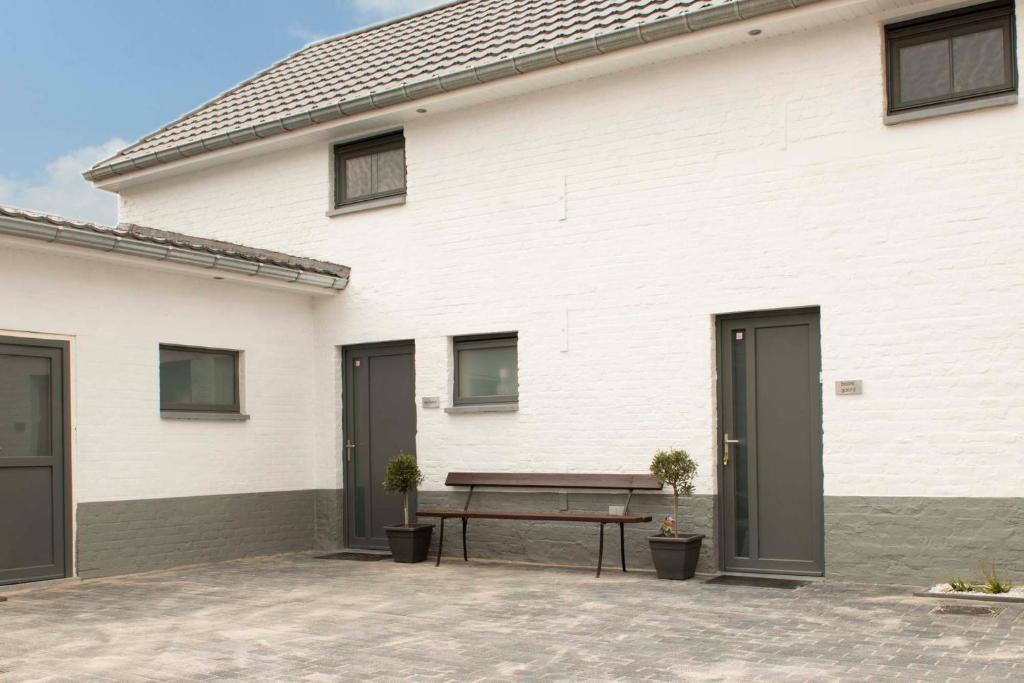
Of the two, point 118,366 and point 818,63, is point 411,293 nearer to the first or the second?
point 118,366

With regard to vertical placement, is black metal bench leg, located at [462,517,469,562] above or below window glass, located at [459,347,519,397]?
below

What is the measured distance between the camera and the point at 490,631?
724 cm

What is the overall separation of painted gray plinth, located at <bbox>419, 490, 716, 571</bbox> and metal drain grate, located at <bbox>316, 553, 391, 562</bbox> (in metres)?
0.60

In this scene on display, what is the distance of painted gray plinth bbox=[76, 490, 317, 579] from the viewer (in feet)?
32.5

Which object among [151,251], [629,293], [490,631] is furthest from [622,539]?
[151,251]

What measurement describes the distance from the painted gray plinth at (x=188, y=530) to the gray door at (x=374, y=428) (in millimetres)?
567

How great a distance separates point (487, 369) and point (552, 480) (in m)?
1.48

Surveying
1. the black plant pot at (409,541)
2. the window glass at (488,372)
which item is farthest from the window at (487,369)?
the black plant pot at (409,541)

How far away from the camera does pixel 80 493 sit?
9.77m

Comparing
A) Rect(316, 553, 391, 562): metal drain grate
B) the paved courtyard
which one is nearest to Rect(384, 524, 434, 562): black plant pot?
Rect(316, 553, 391, 562): metal drain grate

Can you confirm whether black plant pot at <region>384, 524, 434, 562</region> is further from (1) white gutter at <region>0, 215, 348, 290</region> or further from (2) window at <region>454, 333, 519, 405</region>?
(1) white gutter at <region>0, 215, 348, 290</region>

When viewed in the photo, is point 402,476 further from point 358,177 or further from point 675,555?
point 358,177

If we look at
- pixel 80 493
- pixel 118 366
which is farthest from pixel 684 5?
pixel 80 493

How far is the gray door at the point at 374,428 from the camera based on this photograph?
11.9m
